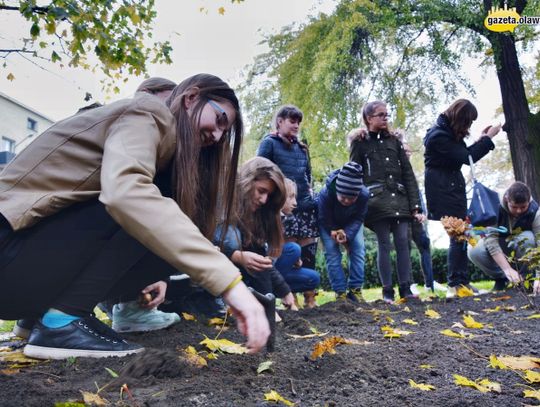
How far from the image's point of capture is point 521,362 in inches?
68.7

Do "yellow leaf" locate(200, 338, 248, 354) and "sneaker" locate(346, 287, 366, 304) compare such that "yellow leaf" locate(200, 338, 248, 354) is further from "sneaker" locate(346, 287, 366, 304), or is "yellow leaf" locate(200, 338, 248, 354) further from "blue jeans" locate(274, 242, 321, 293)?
"sneaker" locate(346, 287, 366, 304)

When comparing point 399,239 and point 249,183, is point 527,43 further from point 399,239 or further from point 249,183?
point 249,183

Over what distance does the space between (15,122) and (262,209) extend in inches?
1133

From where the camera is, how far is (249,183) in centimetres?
320

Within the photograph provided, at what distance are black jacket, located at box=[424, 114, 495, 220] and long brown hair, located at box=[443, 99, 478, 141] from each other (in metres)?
0.05

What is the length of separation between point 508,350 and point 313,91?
22.6 feet

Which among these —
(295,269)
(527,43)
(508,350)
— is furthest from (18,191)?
(527,43)

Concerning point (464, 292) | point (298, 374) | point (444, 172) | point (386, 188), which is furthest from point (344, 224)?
point (298, 374)

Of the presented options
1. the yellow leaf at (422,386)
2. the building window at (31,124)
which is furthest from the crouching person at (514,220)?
Result: the building window at (31,124)

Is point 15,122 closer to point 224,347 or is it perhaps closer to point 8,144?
point 8,144

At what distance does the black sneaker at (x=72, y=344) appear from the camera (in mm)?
1811

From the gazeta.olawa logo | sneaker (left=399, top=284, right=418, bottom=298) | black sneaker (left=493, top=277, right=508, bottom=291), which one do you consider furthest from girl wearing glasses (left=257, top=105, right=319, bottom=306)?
the gazeta.olawa logo

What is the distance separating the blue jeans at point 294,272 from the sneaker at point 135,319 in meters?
1.57

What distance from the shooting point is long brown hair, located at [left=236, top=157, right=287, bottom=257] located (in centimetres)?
320
